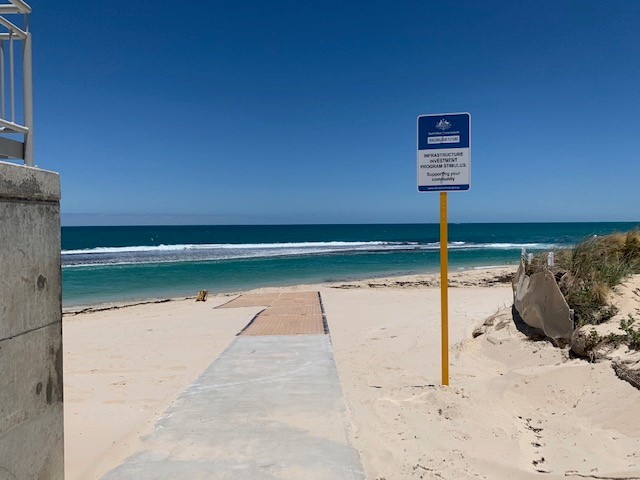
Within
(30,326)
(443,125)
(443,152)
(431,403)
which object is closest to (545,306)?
(431,403)

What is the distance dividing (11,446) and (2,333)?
60 cm

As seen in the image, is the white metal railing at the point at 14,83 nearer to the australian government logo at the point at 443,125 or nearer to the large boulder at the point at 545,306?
the australian government logo at the point at 443,125

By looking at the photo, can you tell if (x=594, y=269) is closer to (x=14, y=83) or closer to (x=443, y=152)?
(x=443, y=152)

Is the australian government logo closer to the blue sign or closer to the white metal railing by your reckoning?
the blue sign

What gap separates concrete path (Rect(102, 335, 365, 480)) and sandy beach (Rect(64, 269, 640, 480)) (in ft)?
0.60

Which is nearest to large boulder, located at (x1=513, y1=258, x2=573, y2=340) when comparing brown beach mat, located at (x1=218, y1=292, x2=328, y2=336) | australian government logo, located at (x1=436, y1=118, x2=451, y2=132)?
australian government logo, located at (x1=436, y1=118, x2=451, y2=132)

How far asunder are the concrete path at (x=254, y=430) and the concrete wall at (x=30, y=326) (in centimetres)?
85

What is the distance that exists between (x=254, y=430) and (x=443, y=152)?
3155 millimetres

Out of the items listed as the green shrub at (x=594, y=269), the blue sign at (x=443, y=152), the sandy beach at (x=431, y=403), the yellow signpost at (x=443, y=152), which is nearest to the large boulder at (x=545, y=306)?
the green shrub at (x=594, y=269)

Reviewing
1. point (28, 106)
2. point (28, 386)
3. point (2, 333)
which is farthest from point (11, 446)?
point (28, 106)

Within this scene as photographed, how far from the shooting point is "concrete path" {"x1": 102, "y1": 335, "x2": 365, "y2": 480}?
137 inches

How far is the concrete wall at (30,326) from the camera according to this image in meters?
2.47

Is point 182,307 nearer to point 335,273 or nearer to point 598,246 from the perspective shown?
point 598,246

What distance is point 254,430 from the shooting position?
4.17 meters
